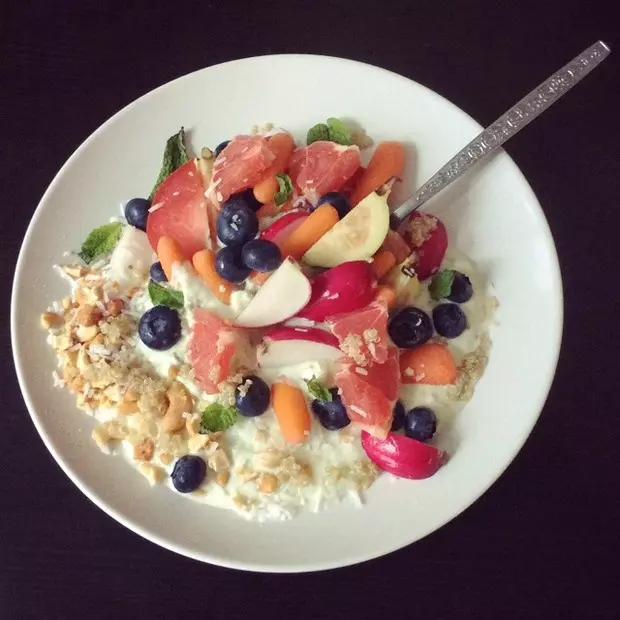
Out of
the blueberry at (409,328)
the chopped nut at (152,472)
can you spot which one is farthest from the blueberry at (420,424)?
the chopped nut at (152,472)

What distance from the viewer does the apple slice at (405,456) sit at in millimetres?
1133

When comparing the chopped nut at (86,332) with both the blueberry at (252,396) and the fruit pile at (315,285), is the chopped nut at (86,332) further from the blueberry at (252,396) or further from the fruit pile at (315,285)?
the blueberry at (252,396)

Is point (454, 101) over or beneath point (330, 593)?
over

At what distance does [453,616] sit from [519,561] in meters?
0.15

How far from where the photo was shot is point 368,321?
111 cm

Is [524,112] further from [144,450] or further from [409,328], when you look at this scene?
[144,450]

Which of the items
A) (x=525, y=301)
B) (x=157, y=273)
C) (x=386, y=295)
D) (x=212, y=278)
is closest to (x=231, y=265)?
(x=212, y=278)

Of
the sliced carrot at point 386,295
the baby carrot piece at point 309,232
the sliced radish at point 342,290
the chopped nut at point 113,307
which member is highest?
the chopped nut at point 113,307

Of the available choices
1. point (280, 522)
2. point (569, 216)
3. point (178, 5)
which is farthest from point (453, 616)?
point (178, 5)

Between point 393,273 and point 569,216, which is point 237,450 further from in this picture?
point 569,216

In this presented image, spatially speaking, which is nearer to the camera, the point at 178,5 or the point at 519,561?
the point at 519,561

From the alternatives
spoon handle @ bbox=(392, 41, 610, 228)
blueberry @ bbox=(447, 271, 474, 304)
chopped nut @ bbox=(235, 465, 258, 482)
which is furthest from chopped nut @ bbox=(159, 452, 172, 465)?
spoon handle @ bbox=(392, 41, 610, 228)

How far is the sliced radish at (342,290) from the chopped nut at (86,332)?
1.22 ft

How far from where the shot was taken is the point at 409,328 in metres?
1.14
